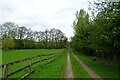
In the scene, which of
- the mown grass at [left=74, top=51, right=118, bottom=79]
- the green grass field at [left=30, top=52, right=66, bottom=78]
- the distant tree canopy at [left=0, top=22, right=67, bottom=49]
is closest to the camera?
the green grass field at [left=30, top=52, right=66, bottom=78]

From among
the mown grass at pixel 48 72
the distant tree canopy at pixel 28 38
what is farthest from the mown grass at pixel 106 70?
the distant tree canopy at pixel 28 38

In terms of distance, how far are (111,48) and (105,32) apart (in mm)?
4607

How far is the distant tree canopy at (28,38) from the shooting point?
11162 cm

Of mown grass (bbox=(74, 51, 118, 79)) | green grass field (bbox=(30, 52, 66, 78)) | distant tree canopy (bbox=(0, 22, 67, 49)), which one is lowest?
mown grass (bbox=(74, 51, 118, 79))

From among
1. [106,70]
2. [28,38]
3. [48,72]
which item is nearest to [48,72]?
[48,72]

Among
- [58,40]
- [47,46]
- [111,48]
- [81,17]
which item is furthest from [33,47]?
[111,48]

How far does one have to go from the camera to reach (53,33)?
152875 millimetres

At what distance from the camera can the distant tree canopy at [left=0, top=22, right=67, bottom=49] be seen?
112 m

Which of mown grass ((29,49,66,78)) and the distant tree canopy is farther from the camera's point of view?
the distant tree canopy

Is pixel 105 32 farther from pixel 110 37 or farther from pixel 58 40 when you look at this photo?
pixel 58 40

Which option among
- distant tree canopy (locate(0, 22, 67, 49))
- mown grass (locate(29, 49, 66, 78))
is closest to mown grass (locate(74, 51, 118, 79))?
mown grass (locate(29, 49, 66, 78))

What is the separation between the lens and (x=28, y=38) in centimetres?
13075

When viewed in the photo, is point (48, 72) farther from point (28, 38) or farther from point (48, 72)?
point (28, 38)

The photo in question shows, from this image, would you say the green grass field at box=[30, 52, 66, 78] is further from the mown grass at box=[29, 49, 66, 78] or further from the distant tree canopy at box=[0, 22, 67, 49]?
the distant tree canopy at box=[0, 22, 67, 49]
